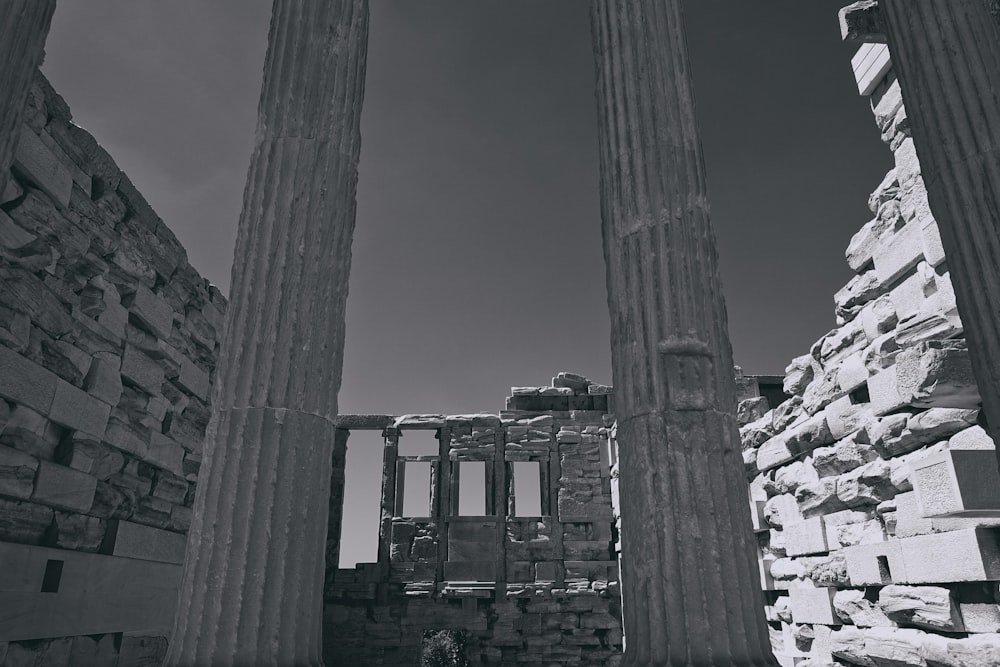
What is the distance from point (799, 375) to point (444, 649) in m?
17.2

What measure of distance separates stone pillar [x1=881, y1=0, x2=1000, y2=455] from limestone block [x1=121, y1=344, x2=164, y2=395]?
8252 mm

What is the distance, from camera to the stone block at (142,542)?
813 cm

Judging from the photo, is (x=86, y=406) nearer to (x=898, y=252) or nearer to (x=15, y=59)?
(x=15, y=59)

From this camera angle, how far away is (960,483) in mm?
5777

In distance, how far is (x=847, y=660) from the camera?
7734mm

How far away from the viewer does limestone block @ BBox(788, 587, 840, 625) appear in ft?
26.7

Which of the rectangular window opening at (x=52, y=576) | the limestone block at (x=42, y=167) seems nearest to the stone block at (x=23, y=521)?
the rectangular window opening at (x=52, y=576)

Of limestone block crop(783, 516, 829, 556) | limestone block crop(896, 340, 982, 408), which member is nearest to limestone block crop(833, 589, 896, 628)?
limestone block crop(783, 516, 829, 556)

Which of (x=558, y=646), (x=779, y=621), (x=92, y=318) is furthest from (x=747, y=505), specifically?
(x=558, y=646)

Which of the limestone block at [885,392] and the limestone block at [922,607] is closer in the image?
the limestone block at [922,607]

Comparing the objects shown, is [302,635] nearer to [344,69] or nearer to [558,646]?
[344,69]

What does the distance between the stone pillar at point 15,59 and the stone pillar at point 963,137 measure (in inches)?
273

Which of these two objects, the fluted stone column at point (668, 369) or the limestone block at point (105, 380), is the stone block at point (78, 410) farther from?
the fluted stone column at point (668, 369)

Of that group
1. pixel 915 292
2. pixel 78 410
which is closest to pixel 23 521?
pixel 78 410
